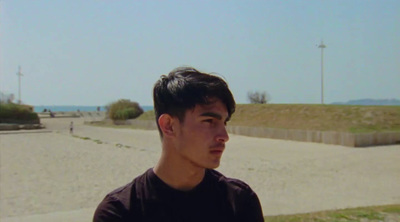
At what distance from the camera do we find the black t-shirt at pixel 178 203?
1.54 meters

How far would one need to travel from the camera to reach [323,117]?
2280 cm

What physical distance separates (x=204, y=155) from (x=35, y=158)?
52.7 feet

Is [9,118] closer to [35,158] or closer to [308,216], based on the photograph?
[35,158]

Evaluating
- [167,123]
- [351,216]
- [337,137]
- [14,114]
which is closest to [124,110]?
[14,114]

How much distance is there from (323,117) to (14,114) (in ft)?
92.4

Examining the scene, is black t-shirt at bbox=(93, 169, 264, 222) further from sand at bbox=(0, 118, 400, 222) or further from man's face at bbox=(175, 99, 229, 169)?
sand at bbox=(0, 118, 400, 222)

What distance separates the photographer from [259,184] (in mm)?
10859

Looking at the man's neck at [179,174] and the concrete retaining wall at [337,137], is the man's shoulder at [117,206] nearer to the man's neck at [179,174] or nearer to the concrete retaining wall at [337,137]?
the man's neck at [179,174]

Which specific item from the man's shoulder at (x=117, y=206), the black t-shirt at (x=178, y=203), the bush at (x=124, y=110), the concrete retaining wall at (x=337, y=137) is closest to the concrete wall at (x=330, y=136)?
the concrete retaining wall at (x=337, y=137)

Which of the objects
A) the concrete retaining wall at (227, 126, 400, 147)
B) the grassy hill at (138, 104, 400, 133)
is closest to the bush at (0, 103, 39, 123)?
the grassy hill at (138, 104, 400, 133)

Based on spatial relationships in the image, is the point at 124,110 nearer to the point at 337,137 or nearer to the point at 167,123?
the point at 337,137

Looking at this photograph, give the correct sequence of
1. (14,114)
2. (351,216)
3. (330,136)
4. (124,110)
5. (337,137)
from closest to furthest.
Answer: (351,216) → (337,137) → (330,136) → (14,114) → (124,110)

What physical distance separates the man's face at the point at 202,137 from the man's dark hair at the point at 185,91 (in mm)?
28

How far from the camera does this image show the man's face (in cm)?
158
